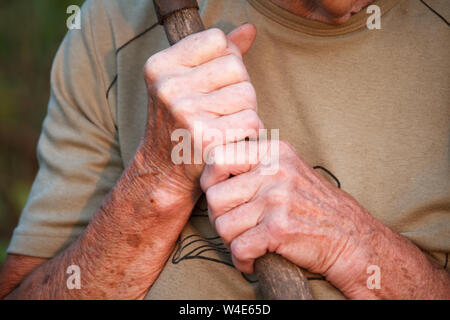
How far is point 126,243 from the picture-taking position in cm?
131

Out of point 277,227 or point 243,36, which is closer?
point 277,227

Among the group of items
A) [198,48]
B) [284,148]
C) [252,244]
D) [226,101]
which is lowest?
[252,244]

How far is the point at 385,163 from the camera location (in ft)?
4.11

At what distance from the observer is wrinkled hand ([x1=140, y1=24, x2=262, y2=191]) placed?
108cm

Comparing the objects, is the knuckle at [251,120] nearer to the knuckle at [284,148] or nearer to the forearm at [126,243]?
the knuckle at [284,148]

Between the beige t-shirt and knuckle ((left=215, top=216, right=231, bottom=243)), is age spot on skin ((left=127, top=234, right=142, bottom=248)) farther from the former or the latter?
knuckle ((left=215, top=216, right=231, bottom=243))

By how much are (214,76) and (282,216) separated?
33 centimetres

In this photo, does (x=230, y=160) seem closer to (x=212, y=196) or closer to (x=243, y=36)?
(x=212, y=196)

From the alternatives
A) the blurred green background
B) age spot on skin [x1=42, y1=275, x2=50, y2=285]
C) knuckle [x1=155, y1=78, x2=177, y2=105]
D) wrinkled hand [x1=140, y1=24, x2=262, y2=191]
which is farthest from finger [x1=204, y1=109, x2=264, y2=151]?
the blurred green background

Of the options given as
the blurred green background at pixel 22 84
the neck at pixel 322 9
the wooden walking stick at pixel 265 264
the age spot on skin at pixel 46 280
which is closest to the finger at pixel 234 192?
the wooden walking stick at pixel 265 264

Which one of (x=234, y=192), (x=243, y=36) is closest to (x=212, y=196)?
(x=234, y=192)

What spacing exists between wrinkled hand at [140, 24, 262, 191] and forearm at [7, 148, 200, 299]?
149mm
